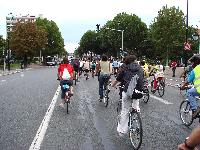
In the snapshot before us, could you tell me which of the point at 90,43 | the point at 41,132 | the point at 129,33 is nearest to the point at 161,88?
the point at 41,132

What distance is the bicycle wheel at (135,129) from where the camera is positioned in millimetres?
8284

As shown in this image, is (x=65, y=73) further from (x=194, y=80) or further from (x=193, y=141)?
(x=193, y=141)

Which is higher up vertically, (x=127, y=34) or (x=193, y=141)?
(x=127, y=34)

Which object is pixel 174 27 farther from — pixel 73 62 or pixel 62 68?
pixel 62 68

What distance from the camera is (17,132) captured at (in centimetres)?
1054

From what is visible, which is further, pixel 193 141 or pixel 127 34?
pixel 127 34

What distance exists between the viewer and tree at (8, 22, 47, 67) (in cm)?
9625

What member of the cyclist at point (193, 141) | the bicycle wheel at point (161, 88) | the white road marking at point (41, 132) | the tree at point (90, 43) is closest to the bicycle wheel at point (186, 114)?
the white road marking at point (41, 132)

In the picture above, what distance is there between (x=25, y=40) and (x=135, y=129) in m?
90.4

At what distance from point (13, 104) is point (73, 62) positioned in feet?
41.0

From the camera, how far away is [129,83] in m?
8.91

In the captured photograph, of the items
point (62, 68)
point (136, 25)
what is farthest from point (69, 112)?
point (136, 25)

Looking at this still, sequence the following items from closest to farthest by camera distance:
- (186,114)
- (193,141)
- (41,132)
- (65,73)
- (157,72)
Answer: (193,141) → (41,132) → (186,114) → (65,73) → (157,72)

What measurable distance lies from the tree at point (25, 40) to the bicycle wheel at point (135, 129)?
88215 mm
